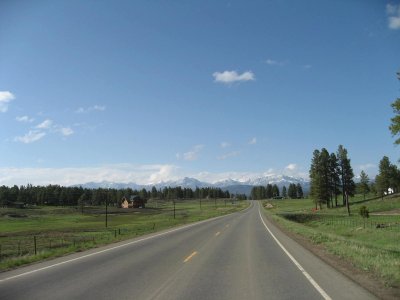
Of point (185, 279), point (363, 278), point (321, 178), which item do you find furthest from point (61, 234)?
point (321, 178)

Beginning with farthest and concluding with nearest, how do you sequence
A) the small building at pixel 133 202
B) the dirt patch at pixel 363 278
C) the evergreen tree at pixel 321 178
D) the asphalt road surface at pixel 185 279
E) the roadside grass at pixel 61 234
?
the small building at pixel 133 202, the evergreen tree at pixel 321 178, the roadside grass at pixel 61 234, the asphalt road surface at pixel 185 279, the dirt patch at pixel 363 278

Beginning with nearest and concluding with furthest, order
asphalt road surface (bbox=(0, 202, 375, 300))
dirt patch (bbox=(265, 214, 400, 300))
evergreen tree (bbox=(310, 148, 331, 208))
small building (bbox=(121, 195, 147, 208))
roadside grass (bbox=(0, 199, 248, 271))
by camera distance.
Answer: dirt patch (bbox=(265, 214, 400, 300))
asphalt road surface (bbox=(0, 202, 375, 300))
roadside grass (bbox=(0, 199, 248, 271))
evergreen tree (bbox=(310, 148, 331, 208))
small building (bbox=(121, 195, 147, 208))

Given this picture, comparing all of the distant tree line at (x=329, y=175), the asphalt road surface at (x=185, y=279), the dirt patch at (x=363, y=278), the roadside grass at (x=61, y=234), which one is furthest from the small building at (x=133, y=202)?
the dirt patch at (x=363, y=278)

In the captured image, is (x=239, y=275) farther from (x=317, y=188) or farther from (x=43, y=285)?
(x=317, y=188)

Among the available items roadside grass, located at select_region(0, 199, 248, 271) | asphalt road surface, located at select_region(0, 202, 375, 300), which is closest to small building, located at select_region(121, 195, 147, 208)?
roadside grass, located at select_region(0, 199, 248, 271)

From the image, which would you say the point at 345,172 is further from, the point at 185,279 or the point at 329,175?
the point at 185,279

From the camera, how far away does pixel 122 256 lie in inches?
683

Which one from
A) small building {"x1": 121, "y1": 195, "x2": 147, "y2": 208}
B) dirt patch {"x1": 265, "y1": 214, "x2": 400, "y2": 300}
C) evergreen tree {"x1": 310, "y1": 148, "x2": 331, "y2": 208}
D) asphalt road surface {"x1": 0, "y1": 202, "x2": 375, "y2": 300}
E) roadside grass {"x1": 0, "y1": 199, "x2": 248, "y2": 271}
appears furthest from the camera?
small building {"x1": 121, "y1": 195, "x2": 147, "y2": 208}

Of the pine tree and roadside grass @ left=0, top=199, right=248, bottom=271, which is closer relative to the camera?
roadside grass @ left=0, top=199, right=248, bottom=271

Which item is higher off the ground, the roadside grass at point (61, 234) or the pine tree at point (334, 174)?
the pine tree at point (334, 174)

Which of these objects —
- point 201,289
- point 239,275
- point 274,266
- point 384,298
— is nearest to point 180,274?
point 239,275

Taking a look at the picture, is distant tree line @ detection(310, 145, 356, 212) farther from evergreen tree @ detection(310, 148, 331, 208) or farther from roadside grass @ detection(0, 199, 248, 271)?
roadside grass @ detection(0, 199, 248, 271)

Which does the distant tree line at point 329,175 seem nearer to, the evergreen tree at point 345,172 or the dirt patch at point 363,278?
the evergreen tree at point 345,172

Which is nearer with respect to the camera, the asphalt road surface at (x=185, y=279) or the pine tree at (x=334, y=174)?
the asphalt road surface at (x=185, y=279)
